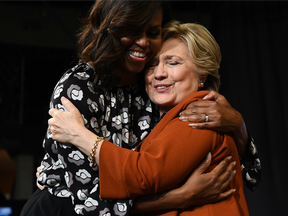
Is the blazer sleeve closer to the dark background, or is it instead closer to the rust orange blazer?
the rust orange blazer

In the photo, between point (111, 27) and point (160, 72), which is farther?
point (160, 72)

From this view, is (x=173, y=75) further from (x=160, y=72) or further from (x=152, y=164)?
(x=152, y=164)

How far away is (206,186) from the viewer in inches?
54.9

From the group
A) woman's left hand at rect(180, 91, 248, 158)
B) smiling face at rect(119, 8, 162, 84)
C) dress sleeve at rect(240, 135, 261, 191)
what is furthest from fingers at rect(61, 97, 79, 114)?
dress sleeve at rect(240, 135, 261, 191)

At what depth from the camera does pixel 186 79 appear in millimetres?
1663

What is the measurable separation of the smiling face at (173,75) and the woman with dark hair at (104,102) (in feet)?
0.23

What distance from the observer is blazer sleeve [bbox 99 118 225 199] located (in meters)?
1.29

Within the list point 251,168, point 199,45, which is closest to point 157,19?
point 199,45

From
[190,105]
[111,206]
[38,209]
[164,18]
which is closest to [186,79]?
[190,105]

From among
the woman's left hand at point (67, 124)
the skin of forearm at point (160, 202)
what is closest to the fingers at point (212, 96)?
the skin of forearm at point (160, 202)

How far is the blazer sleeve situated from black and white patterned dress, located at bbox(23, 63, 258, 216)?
0.28 feet

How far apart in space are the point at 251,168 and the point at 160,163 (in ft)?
2.53

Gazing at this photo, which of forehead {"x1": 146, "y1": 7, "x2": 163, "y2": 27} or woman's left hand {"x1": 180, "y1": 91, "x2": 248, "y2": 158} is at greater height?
forehead {"x1": 146, "y1": 7, "x2": 163, "y2": 27}

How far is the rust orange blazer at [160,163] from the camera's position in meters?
1.29
